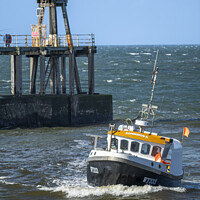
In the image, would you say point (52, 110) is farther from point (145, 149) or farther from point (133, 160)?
point (133, 160)

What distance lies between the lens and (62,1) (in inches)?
1576

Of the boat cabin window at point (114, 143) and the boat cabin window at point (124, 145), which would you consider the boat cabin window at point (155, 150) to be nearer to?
the boat cabin window at point (124, 145)

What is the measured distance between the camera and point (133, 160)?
2105 cm

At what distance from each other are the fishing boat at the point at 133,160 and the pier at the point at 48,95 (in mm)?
14339

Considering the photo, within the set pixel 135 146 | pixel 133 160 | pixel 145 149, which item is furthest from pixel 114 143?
pixel 133 160

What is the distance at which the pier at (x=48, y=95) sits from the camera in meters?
35.5

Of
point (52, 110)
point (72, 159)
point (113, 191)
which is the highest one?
point (52, 110)

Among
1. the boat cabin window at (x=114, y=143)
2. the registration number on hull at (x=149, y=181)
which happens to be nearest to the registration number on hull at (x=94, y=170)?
the boat cabin window at (x=114, y=143)

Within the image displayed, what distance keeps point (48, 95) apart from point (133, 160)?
56.5 ft

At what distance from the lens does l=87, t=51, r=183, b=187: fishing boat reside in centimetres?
2103

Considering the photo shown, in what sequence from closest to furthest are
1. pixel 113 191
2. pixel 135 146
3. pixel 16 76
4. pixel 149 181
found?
pixel 113 191 → pixel 149 181 → pixel 135 146 → pixel 16 76

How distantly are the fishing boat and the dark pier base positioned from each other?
1420 centimetres

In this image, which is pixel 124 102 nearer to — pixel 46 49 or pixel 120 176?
pixel 46 49

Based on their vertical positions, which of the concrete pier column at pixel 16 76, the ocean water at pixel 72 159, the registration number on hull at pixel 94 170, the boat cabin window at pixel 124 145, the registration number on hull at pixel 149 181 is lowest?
the ocean water at pixel 72 159
